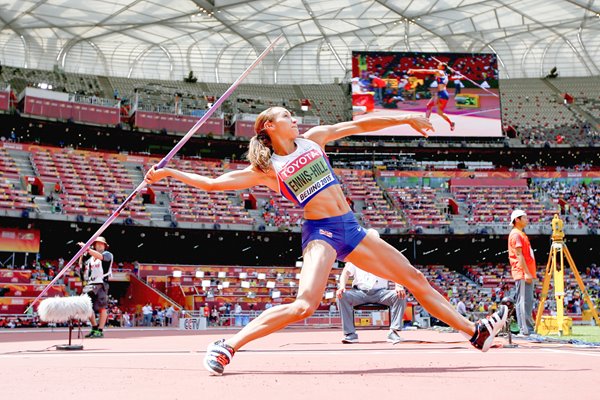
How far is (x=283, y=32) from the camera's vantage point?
49188mm

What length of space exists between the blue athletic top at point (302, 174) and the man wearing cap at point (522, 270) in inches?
210

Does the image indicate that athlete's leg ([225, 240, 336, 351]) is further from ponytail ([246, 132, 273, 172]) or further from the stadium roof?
the stadium roof

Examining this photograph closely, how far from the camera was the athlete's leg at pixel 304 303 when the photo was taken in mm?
4664

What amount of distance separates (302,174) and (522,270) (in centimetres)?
572

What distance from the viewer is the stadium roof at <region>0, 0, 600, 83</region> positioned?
1713 inches

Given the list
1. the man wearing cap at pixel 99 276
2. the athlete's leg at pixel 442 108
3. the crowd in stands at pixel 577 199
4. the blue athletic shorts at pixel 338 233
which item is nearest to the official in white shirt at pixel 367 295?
the man wearing cap at pixel 99 276

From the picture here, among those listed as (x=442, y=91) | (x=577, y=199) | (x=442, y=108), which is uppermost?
(x=442, y=91)

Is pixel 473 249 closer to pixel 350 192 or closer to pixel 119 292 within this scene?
pixel 350 192

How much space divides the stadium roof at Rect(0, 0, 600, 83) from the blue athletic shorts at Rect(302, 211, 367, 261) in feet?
128

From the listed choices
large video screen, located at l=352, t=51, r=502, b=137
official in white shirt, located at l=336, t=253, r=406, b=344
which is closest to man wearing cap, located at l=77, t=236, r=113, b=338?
official in white shirt, located at l=336, t=253, r=406, b=344

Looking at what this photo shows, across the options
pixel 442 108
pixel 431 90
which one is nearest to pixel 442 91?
pixel 431 90

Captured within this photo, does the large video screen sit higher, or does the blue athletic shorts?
the large video screen

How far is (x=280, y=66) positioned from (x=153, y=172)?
169 ft

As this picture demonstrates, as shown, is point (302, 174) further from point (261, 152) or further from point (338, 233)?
point (338, 233)
